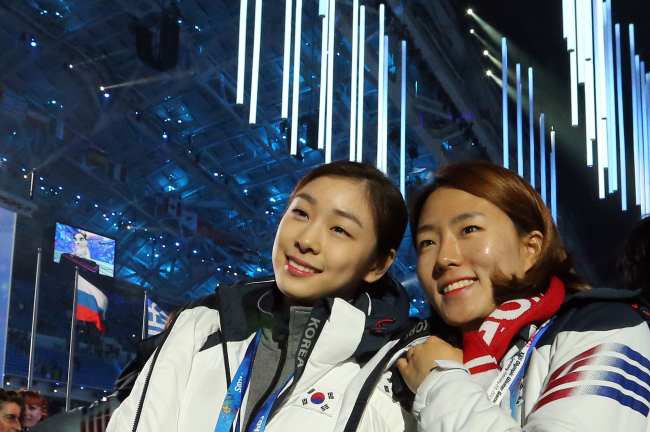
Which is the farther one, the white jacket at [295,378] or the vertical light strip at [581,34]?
the vertical light strip at [581,34]

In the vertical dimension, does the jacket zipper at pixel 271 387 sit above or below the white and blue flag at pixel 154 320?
below

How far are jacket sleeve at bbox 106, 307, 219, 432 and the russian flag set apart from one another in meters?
6.50

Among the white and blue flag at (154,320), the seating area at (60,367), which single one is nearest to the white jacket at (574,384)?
the white and blue flag at (154,320)

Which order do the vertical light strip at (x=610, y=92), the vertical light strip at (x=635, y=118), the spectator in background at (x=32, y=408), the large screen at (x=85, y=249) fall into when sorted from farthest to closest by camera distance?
1. the large screen at (x=85, y=249)
2. the vertical light strip at (x=635, y=118)
3. the vertical light strip at (x=610, y=92)
4. the spectator in background at (x=32, y=408)

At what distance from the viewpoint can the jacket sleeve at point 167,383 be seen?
1.64 meters

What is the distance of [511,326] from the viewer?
1.45m

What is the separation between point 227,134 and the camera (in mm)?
11234

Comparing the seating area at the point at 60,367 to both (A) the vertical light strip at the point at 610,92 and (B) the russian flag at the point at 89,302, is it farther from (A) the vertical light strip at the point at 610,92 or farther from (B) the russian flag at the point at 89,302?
(A) the vertical light strip at the point at 610,92

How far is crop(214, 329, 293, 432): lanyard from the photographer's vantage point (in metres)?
1.56

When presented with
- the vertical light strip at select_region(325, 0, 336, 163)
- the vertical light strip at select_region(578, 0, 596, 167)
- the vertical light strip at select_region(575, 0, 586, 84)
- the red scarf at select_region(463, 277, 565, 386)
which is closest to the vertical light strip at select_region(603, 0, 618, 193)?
the vertical light strip at select_region(578, 0, 596, 167)

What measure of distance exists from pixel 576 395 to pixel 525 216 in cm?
52

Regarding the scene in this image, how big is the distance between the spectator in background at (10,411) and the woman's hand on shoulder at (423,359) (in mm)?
3734

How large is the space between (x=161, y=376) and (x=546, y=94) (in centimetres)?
874

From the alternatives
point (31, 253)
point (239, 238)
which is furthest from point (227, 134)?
point (31, 253)
